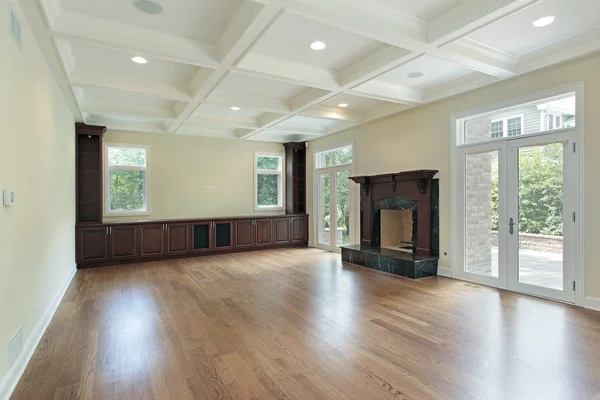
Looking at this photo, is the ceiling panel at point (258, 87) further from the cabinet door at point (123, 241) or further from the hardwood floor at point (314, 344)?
the cabinet door at point (123, 241)

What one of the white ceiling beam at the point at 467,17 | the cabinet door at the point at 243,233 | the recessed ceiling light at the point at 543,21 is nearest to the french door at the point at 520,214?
the recessed ceiling light at the point at 543,21

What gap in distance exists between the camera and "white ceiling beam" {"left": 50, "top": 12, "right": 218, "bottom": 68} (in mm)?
3141

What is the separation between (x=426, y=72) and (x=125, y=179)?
638 cm

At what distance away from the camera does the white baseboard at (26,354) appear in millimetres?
2213

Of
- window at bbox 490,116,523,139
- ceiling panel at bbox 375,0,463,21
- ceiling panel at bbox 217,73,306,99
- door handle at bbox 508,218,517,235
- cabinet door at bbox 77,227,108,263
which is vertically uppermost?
ceiling panel at bbox 375,0,463,21

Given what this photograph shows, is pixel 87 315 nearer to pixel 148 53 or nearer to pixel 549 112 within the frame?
pixel 148 53

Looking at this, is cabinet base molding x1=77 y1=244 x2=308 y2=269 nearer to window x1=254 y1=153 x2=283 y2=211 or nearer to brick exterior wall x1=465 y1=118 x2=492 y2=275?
window x1=254 y1=153 x2=283 y2=211

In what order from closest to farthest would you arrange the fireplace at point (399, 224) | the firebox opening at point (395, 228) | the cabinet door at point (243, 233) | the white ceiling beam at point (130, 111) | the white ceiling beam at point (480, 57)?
the white ceiling beam at point (480, 57) → the fireplace at point (399, 224) → the white ceiling beam at point (130, 111) → the firebox opening at point (395, 228) → the cabinet door at point (243, 233)

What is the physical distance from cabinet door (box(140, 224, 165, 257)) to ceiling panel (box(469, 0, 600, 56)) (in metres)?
6.47

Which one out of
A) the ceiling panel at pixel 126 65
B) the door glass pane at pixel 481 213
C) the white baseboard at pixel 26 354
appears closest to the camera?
the white baseboard at pixel 26 354

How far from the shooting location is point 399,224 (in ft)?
21.9

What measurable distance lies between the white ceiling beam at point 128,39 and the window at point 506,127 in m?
3.86

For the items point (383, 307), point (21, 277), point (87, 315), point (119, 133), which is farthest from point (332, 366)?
point (119, 133)

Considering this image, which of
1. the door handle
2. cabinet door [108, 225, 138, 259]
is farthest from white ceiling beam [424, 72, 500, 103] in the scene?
cabinet door [108, 225, 138, 259]
